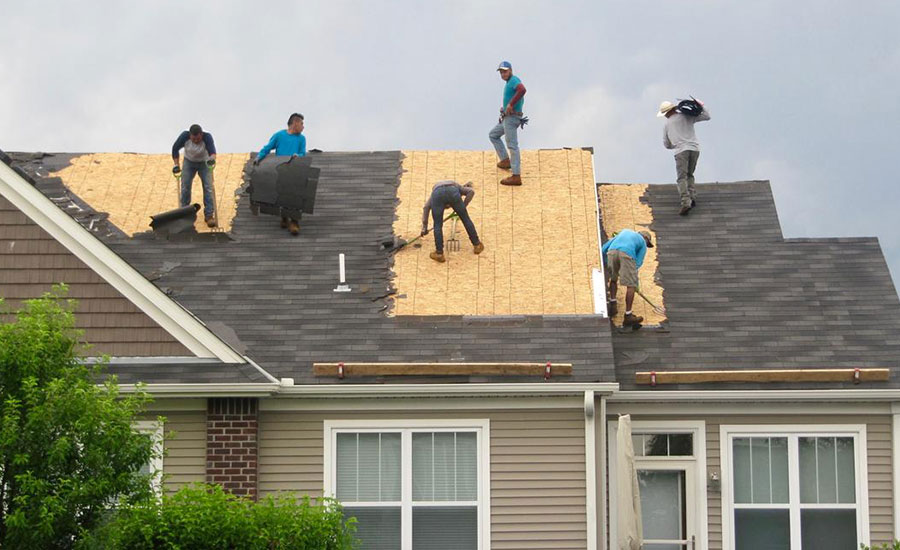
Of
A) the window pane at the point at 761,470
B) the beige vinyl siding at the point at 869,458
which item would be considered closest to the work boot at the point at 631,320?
the beige vinyl siding at the point at 869,458

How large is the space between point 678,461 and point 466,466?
247 cm

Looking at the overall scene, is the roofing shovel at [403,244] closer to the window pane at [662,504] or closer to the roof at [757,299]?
the roof at [757,299]

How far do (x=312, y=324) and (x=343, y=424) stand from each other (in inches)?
62.7

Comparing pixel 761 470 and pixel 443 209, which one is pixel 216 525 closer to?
pixel 443 209

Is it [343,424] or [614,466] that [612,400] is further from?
[343,424]

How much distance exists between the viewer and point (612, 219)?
20.7m

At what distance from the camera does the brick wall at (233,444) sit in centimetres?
1614

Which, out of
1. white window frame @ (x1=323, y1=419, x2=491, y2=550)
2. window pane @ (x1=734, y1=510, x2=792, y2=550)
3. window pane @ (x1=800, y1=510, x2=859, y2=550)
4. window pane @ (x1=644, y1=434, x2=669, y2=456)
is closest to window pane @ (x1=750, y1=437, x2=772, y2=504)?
window pane @ (x1=734, y1=510, x2=792, y2=550)

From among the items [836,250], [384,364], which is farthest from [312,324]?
[836,250]

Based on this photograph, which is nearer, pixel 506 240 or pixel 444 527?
pixel 444 527

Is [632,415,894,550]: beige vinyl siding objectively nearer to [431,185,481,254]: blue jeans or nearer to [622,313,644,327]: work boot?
[622,313,644,327]: work boot

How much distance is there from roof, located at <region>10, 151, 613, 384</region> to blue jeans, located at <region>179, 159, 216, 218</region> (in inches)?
18.0

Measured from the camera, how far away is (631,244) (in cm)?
1800

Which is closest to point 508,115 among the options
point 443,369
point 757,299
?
point 757,299
